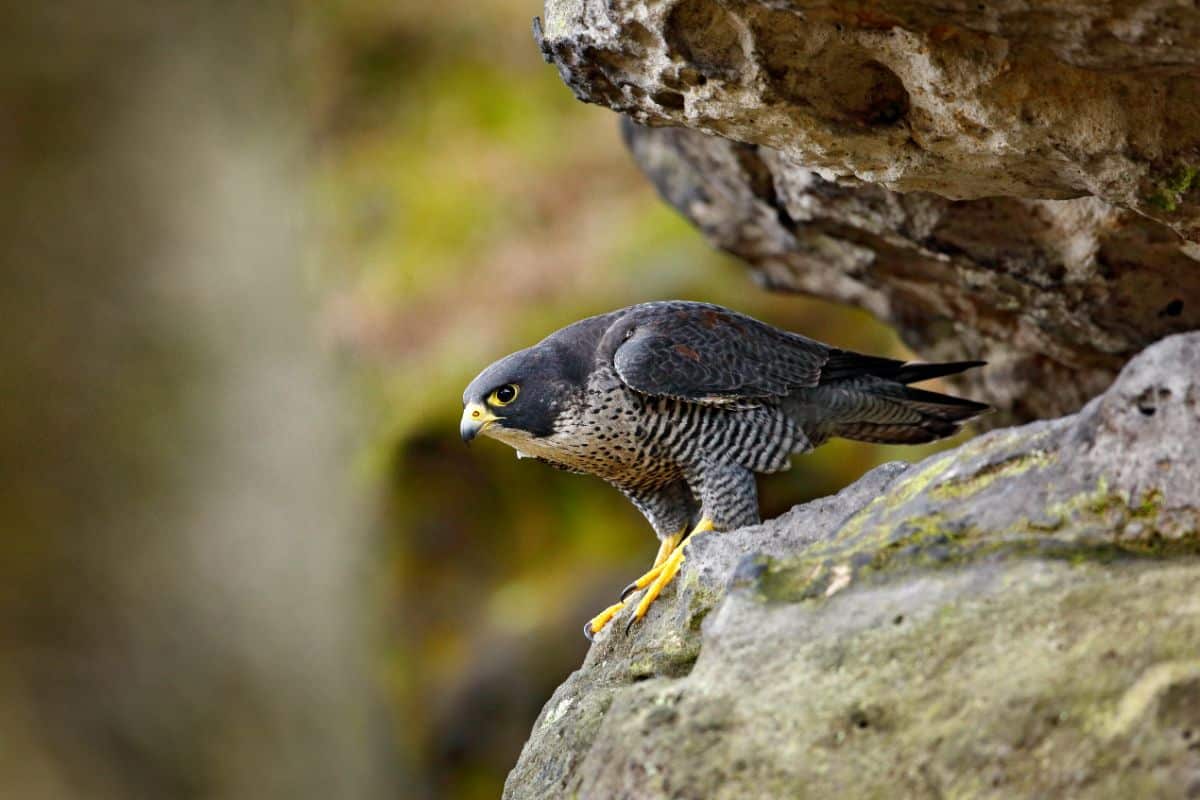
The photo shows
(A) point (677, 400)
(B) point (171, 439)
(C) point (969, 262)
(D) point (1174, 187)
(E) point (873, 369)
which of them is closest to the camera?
(B) point (171, 439)

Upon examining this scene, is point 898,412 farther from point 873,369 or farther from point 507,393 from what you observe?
point 507,393

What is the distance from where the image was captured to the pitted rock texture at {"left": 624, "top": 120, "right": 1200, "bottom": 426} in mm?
5156

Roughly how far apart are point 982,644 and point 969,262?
2.78m

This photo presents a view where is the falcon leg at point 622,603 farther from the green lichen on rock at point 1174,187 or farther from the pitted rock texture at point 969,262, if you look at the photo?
the green lichen on rock at point 1174,187

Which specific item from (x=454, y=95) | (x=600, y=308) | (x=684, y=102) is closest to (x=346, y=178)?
(x=454, y=95)

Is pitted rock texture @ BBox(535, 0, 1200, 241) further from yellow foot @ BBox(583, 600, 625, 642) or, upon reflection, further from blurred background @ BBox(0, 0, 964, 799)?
yellow foot @ BBox(583, 600, 625, 642)

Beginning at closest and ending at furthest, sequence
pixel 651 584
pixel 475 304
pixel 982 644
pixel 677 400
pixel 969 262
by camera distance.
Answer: pixel 982 644 → pixel 651 584 → pixel 677 400 → pixel 969 262 → pixel 475 304

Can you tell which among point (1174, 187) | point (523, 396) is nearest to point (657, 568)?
point (523, 396)

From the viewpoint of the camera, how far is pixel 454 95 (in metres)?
15.9

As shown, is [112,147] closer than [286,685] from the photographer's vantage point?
Yes

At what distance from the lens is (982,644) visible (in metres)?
2.95

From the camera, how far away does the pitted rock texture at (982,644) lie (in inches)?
108

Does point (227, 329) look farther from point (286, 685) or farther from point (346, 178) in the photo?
point (346, 178)

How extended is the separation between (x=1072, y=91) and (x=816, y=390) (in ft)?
6.75
